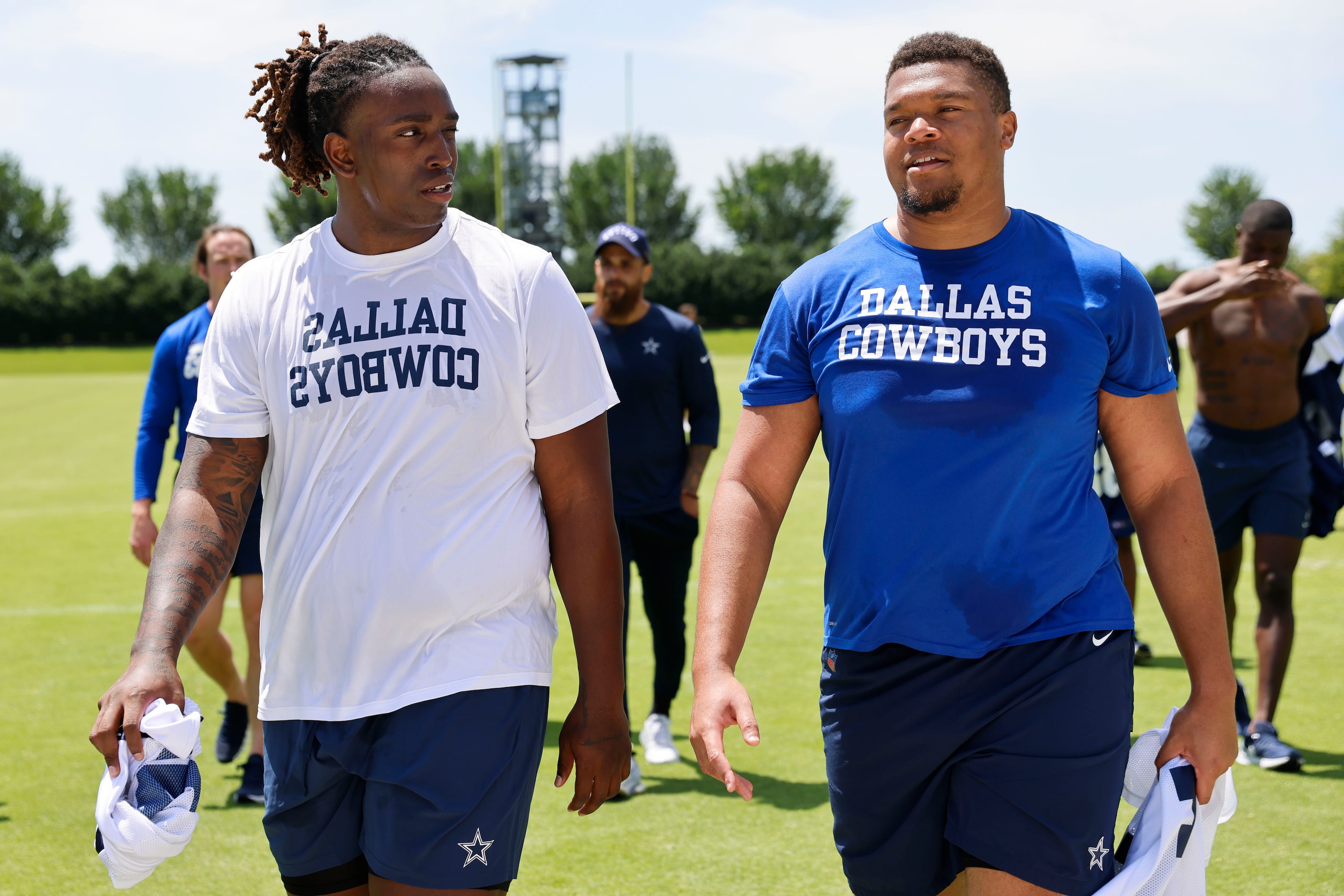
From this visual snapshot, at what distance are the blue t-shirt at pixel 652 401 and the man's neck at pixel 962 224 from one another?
328cm

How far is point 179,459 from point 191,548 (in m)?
3.07

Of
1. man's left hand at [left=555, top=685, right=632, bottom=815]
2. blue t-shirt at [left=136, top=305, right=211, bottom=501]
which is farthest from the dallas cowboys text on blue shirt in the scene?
blue t-shirt at [left=136, top=305, right=211, bottom=501]

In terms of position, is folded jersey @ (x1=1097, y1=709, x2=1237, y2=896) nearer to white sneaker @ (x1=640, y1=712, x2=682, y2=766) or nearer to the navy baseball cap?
white sneaker @ (x1=640, y1=712, x2=682, y2=766)

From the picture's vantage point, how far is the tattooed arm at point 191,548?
2623 millimetres

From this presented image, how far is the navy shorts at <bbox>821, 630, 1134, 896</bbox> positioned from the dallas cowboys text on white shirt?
2.01 ft

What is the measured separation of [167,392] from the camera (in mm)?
6020

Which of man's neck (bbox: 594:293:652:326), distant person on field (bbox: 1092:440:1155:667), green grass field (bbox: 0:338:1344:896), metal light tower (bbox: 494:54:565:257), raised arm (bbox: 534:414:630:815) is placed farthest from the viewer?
metal light tower (bbox: 494:54:565:257)

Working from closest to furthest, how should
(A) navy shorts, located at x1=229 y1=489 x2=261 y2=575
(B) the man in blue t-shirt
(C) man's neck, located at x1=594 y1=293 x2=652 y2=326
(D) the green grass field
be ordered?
1. (B) the man in blue t-shirt
2. (D) the green grass field
3. (A) navy shorts, located at x1=229 y1=489 x2=261 y2=575
4. (C) man's neck, located at x1=594 y1=293 x2=652 y2=326

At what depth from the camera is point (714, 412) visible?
6.55 m

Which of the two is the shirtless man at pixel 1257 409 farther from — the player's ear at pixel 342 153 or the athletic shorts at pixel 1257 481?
the player's ear at pixel 342 153

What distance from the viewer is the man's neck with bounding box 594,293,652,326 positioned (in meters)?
6.37

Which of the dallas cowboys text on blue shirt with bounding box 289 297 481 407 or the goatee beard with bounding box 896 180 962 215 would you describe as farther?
the goatee beard with bounding box 896 180 962 215

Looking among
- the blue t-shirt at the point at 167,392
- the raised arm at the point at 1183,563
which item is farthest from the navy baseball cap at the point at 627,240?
the raised arm at the point at 1183,563

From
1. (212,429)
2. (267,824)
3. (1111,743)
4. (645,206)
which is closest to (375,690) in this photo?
(267,824)
